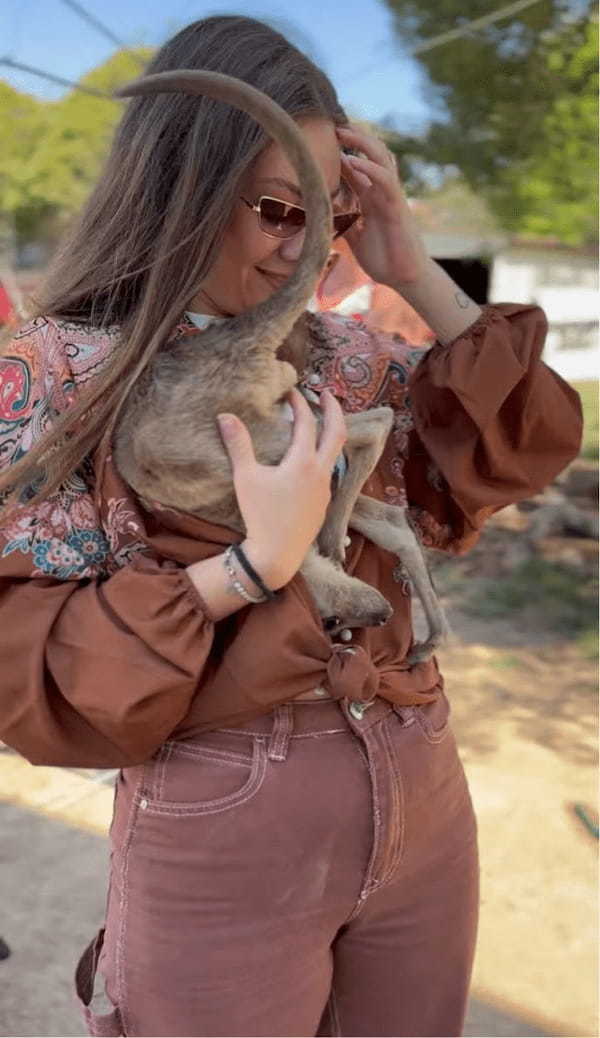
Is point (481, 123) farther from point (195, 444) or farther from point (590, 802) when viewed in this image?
point (195, 444)

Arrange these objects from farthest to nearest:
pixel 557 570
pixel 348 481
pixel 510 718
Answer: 1. pixel 557 570
2. pixel 510 718
3. pixel 348 481

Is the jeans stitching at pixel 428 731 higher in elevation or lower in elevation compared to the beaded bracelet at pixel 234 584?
lower

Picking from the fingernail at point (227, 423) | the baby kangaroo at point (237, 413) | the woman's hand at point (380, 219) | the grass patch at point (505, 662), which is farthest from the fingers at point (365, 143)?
the grass patch at point (505, 662)

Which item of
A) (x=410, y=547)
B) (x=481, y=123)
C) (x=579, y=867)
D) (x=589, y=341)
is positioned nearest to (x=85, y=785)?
(x=579, y=867)

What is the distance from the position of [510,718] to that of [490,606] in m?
1.69

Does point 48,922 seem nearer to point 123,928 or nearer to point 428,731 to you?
point 123,928

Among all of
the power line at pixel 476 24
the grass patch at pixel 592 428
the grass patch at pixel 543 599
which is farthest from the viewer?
the grass patch at pixel 592 428

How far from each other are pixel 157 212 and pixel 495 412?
0.60 metres

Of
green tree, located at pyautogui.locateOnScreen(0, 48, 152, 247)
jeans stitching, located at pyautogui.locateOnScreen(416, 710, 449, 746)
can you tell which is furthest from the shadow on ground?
green tree, located at pyautogui.locateOnScreen(0, 48, 152, 247)

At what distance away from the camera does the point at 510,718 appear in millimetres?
→ 5180

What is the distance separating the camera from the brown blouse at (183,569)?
49.1 inches

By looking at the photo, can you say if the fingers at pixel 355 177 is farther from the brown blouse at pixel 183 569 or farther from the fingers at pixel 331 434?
the fingers at pixel 331 434

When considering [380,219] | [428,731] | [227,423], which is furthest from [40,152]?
[428,731]

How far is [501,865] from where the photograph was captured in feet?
12.5
